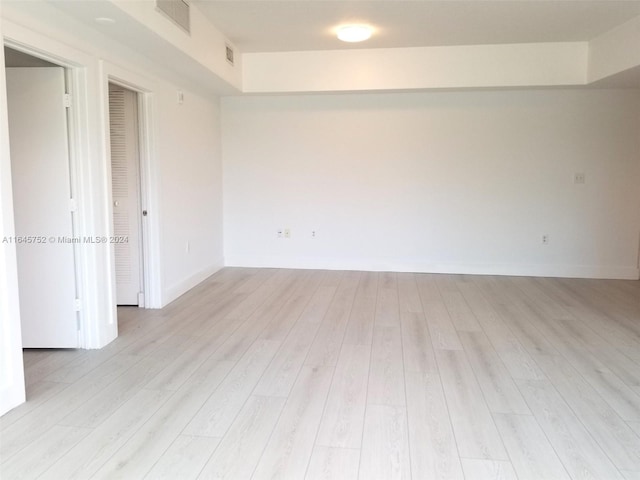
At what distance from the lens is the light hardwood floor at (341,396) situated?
220 centimetres

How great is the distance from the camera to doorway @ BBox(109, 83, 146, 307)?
14.8ft

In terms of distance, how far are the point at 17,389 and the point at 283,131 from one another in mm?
4450

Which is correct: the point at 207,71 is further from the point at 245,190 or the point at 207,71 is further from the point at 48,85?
the point at 245,190

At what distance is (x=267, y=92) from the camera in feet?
19.3

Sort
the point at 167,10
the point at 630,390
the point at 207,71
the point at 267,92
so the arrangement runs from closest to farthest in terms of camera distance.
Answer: the point at 630,390, the point at 167,10, the point at 207,71, the point at 267,92

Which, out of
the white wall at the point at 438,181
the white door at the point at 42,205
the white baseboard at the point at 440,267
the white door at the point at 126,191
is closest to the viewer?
the white door at the point at 42,205

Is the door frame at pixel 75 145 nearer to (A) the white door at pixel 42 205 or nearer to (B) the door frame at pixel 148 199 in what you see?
(A) the white door at pixel 42 205

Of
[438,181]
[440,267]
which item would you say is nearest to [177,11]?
[438,181]

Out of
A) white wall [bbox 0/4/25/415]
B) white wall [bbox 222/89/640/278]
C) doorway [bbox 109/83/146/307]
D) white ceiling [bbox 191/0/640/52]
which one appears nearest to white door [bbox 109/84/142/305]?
doorway [bbox 109/83/146/307]

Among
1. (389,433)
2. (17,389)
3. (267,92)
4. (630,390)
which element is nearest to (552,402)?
(630,390)

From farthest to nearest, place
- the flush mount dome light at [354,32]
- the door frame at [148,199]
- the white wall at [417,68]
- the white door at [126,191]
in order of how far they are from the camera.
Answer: the white wall at [417,68] < the flush mount dome light at [354,32] < the white door at [126,191] < the door frame at [148,199]

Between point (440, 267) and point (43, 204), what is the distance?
15.0 ft

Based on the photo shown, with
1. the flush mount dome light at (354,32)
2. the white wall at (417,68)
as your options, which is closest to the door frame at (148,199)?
the white wall at (417,68)

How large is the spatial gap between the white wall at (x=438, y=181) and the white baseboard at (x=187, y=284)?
53 centimetres
